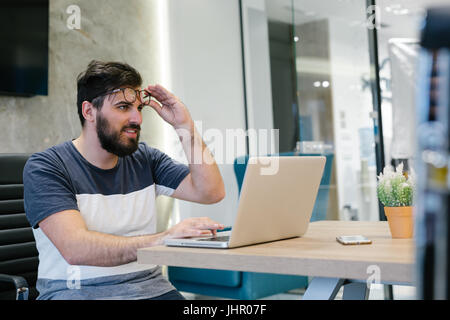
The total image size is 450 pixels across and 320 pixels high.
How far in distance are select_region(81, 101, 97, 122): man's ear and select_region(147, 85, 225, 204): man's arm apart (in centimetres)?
21

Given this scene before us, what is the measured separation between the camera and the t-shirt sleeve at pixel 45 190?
54.4 inches

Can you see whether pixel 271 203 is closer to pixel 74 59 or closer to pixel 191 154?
pixel 191 154

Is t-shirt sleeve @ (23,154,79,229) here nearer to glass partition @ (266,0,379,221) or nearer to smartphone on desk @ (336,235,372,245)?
smartphone on desk @ (336,235,372,245)

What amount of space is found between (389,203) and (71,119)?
245 cm

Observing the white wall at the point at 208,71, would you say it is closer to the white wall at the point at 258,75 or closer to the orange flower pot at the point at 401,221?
the white wall at the point at 258,75

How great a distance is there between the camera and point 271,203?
114 cm

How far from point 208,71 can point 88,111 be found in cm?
240

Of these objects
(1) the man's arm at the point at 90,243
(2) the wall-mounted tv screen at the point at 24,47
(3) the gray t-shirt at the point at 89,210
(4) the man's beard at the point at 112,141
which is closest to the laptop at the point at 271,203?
(1) the man's arm at the point at 90,243

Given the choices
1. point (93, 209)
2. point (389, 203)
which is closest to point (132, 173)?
point (93, 209)

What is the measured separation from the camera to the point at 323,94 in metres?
3.62

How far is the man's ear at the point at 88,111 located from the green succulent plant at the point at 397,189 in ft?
3.30

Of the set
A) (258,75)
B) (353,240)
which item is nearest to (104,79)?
(353,240)

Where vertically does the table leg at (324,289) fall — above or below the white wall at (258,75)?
below

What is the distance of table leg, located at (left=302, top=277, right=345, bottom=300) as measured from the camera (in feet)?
3.39
